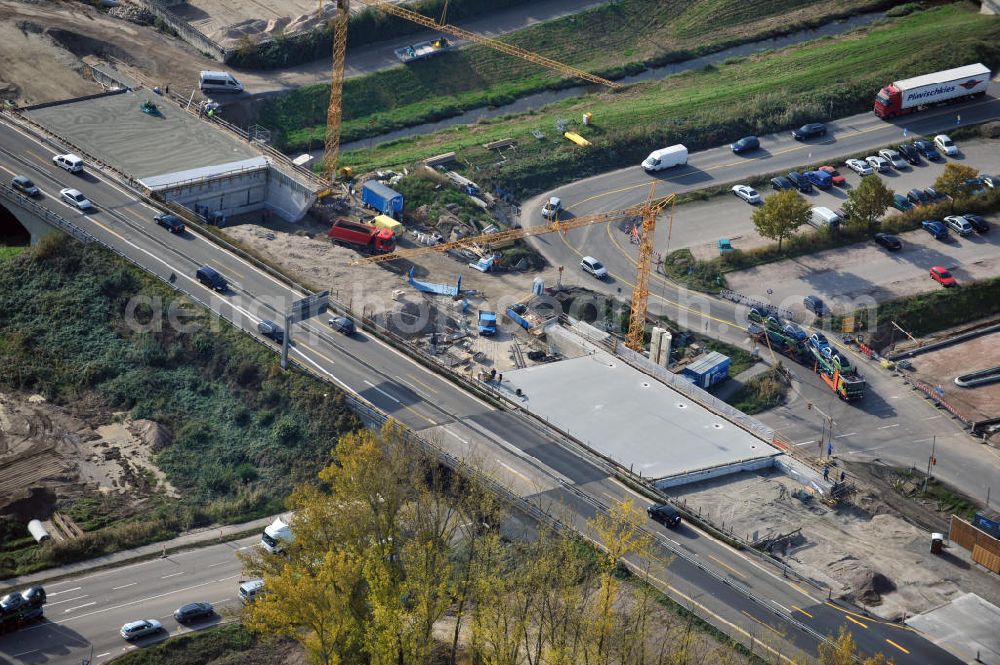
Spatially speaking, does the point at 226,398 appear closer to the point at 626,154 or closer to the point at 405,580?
the point at 405,580

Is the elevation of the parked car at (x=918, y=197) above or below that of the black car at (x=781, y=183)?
above

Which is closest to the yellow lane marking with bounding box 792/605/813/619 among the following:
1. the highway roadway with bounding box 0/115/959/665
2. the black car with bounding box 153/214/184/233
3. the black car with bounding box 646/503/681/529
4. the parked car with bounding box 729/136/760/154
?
the highway roadway with bounding box 0/115/959/665

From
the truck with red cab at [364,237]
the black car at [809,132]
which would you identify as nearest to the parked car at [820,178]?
the black car at [809,132]

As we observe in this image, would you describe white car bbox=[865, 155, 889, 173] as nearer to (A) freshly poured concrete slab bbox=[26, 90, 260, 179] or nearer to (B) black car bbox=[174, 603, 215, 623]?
(A) freshly poured concrete slab bbox=[26, 90, 260, 179]

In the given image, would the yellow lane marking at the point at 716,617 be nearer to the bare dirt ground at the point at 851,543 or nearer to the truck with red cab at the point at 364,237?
the bare dirt ground at the point at 851,543

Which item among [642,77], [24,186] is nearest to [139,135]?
[24,186]

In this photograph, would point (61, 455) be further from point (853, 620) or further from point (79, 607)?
point (853, 620)
